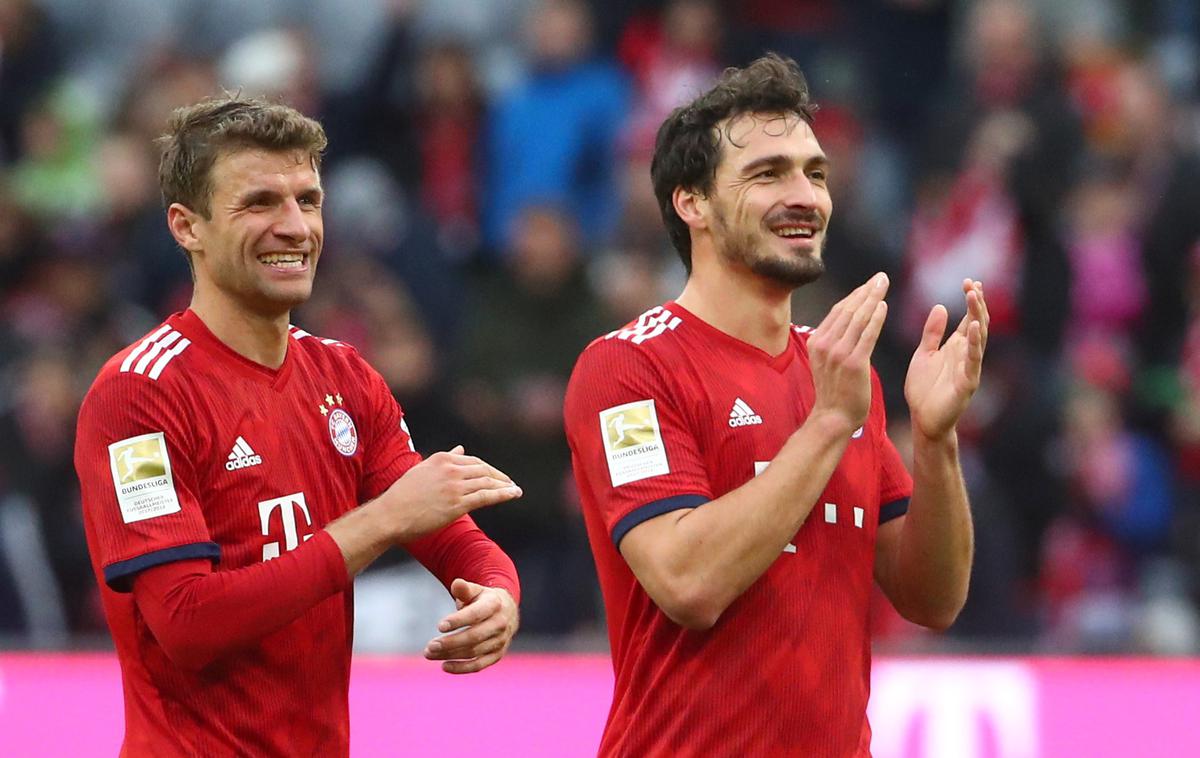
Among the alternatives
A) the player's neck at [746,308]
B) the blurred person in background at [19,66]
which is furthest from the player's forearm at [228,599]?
the blurred person in background at [19,66]

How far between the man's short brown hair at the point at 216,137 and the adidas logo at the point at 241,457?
52 centimetres

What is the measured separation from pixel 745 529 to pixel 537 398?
4.86 m

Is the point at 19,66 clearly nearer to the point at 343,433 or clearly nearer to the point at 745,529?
the point at 343,433

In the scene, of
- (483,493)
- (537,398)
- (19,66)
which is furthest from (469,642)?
(19,66)

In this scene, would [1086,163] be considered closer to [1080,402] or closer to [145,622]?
[1080,402]

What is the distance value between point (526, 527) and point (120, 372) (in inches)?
179

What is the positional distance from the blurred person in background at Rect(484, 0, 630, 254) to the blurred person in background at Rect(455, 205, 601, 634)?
664 mm

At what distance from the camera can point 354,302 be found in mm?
9102

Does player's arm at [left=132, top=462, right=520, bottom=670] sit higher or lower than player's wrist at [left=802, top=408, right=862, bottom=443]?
lower

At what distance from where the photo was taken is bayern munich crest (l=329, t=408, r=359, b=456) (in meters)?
4.14

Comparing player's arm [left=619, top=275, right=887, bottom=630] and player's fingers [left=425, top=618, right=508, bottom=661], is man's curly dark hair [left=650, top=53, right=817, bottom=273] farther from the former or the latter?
player's fingers [left=425, top=618, right=508, bottom=661]

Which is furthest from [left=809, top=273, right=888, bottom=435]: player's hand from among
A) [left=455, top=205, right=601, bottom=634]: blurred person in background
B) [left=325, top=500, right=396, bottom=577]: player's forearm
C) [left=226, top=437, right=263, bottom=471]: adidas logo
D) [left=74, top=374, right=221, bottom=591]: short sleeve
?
[left=455, top=205, right=601, bottom=634]: blurred person in background

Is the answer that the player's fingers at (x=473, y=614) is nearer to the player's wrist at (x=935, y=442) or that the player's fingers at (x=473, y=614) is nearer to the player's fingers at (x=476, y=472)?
the player's fingers at (x=476, y=472)

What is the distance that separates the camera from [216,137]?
4066 millimetres
